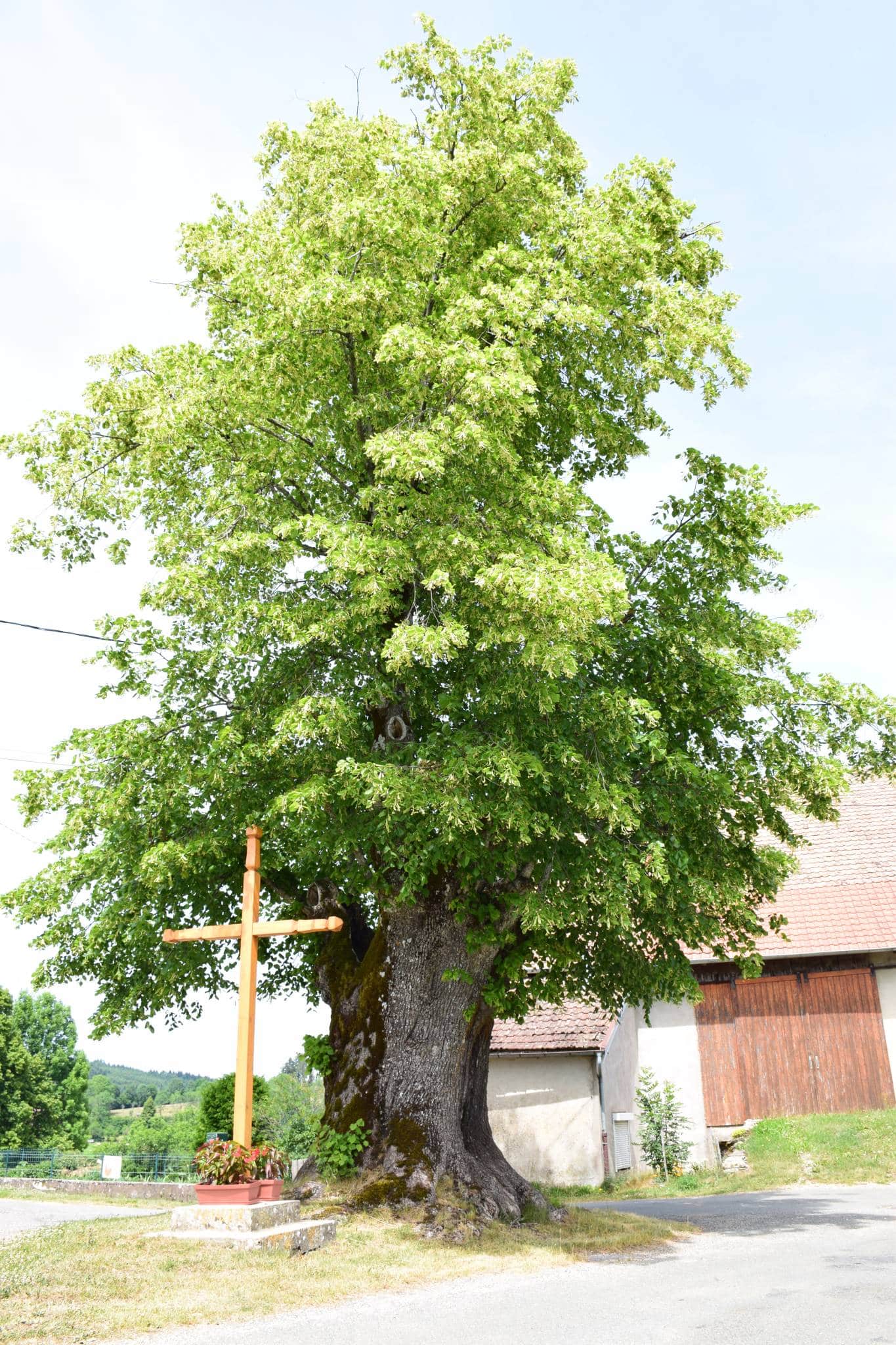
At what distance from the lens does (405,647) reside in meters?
10.2

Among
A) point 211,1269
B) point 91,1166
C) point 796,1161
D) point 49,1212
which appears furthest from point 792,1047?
point 91,1166

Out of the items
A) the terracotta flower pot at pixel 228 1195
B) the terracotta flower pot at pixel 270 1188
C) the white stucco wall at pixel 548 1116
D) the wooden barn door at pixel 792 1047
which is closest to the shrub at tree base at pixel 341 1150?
the terracotta flower pot at pixel 270 1188

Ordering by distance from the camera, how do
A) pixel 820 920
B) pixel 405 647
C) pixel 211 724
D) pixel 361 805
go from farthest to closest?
pixel 820 920 → pixel 211 724 → pixel 361 805 → pixel 405 647

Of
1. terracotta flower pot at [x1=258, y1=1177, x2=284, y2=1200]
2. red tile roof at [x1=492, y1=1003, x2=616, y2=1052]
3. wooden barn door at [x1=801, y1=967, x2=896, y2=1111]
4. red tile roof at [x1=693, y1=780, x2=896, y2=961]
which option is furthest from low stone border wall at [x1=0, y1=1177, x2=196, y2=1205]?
terracotta flower pot at [x1=258, y1=1177, x2=284, y2=1200]

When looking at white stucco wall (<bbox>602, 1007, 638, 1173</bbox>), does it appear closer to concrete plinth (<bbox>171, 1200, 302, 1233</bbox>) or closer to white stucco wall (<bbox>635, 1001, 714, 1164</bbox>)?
white stucco wall (<bbox>635, 1001, 714, 1164</bbox>)

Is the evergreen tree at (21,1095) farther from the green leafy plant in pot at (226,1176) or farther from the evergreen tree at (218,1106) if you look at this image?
the green leafy plant in pot at (226,1176)

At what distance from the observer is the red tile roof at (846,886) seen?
2189cm

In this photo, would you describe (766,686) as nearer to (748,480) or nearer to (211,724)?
(748,480)

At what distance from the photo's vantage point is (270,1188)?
33.2ft

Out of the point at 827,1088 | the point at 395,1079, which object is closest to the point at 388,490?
the point at 395,1079

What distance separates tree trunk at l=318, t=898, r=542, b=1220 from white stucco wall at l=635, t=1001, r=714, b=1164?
9.76m

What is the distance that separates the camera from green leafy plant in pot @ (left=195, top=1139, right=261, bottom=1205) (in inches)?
382

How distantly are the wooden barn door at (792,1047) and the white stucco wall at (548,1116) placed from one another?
9.46 feet

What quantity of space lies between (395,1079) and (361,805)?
340cm
